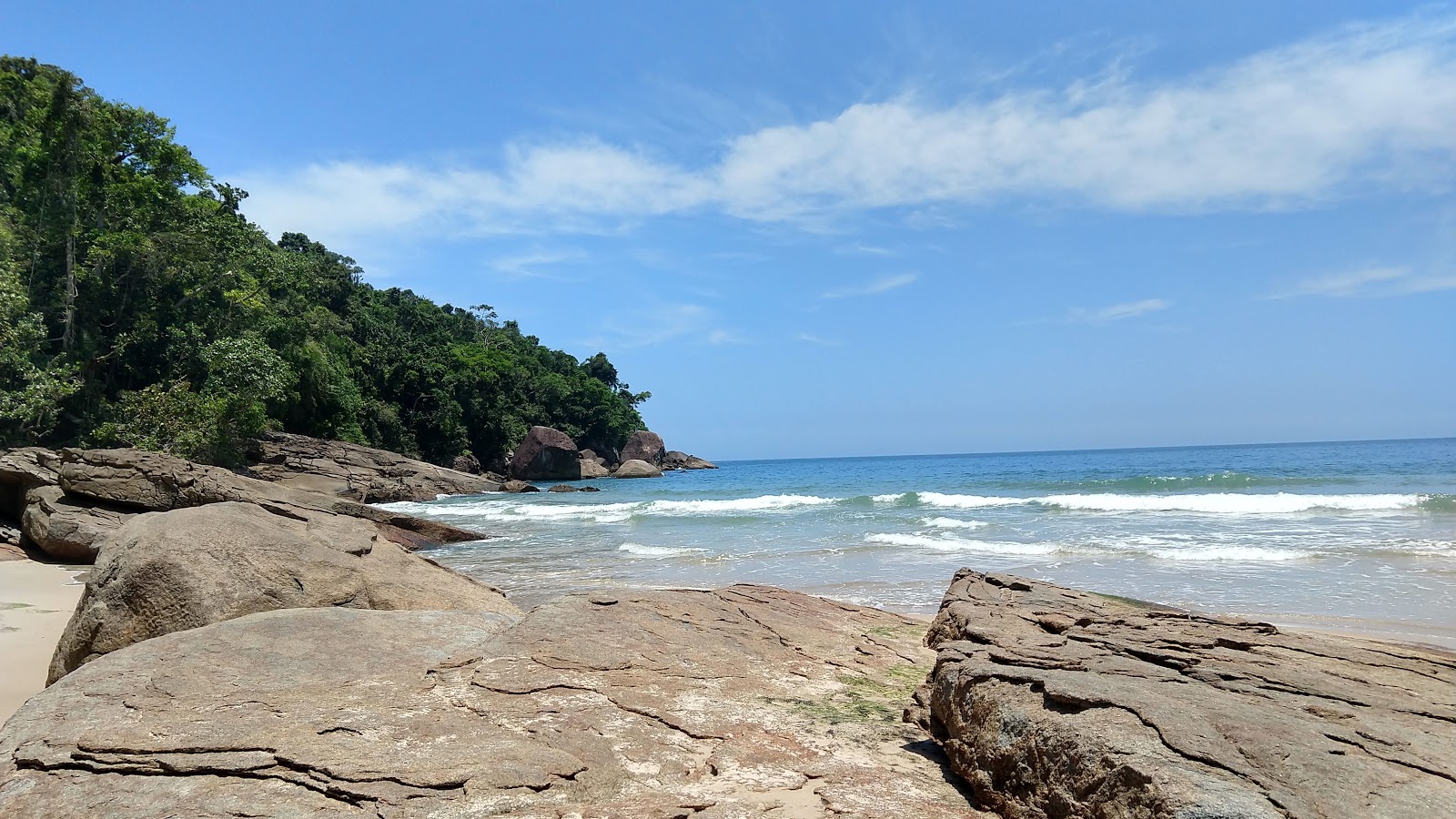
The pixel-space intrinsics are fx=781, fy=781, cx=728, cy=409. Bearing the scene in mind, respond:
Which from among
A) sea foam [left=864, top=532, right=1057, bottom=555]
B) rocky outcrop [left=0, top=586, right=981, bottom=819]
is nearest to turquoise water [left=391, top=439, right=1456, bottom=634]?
sea foam [left=864, top=532, right=1057, bottom=555]

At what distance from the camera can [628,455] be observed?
64062 mm

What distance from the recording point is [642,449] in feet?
→ 211

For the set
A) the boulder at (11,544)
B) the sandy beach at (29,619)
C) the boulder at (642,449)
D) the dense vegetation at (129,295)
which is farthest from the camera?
the boulder at (642,449)

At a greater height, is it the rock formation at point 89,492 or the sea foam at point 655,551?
the rock formation at point 89,492

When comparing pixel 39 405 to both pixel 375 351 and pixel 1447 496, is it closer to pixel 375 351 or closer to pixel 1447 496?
pixel 375 351

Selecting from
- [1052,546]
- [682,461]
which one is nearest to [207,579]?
[1052,546]

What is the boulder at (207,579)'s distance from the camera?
4938 mm

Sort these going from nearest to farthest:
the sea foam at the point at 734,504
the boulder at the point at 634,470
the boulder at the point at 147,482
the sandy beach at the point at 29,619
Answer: the sandy beach at the point at 29,619 < the boulder at the point at 147,482 < the sea foam at the point at 734,504 < the boulder at the point at 634,470

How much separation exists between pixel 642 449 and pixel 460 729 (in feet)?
201

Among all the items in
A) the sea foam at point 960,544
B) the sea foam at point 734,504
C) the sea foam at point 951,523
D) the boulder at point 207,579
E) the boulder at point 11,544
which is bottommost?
the sea foam at point 734,504

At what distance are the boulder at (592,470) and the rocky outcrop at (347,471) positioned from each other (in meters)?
17.3

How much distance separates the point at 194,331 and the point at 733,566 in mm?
21554

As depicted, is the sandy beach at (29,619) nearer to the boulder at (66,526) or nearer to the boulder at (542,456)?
the boulder at (66,526)

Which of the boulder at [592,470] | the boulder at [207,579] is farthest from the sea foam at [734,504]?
the boulder at [592,470]
